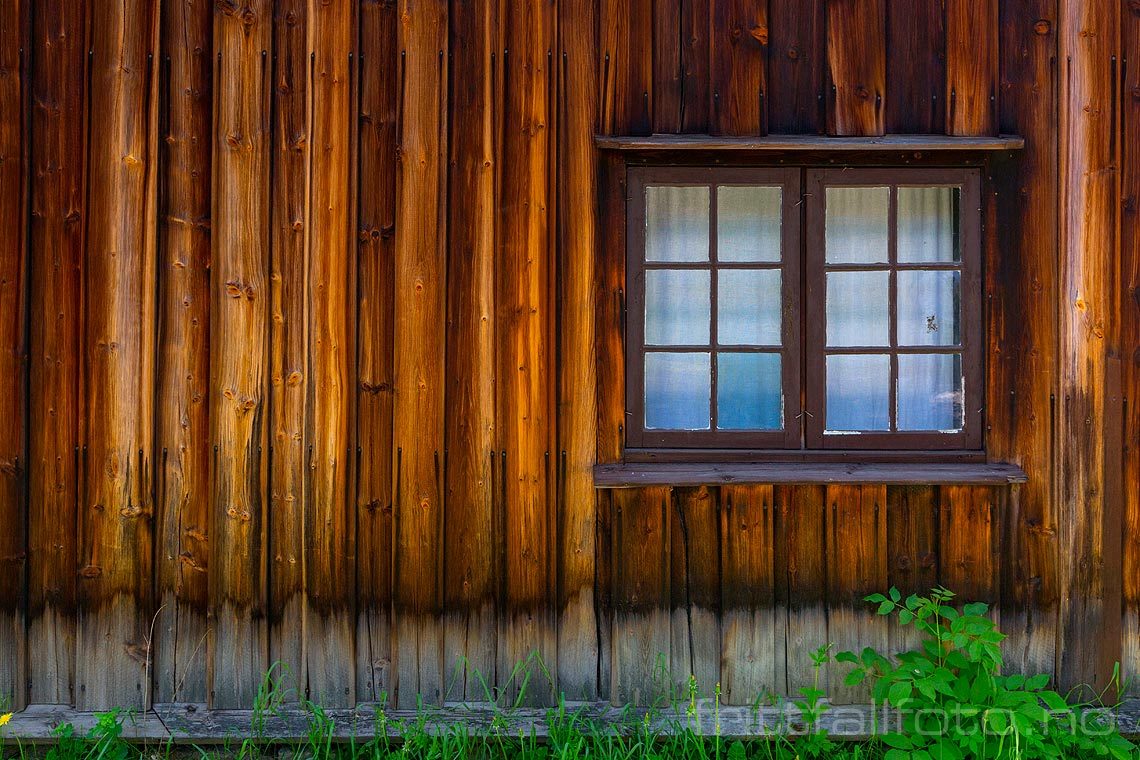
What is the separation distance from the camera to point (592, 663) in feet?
10.3

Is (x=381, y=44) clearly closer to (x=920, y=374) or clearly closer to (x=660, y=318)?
(x=660, y=318)

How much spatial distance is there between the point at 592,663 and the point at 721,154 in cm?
205

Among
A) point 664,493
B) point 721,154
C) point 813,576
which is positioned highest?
point 721,154

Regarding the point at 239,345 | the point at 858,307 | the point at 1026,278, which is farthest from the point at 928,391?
the point at 239,345

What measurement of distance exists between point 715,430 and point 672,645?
85cm

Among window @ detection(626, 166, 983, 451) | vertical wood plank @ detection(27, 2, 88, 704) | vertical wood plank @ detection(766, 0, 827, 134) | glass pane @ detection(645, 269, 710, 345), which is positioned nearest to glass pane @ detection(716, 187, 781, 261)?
window @ detection(626, 166, 983, 451)

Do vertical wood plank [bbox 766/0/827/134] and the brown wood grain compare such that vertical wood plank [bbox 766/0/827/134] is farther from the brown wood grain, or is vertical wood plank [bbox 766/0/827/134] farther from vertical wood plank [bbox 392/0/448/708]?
the brown wood grain

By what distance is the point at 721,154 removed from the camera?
10.4 ft

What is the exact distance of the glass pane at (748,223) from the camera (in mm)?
3258

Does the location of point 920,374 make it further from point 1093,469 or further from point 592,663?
point 592,663

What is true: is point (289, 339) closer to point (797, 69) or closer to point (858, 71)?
point (797, 69)

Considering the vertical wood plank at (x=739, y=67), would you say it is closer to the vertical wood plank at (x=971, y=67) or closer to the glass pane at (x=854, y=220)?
the glass pane at (x=854, y=220)

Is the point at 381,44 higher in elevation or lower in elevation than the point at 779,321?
higher

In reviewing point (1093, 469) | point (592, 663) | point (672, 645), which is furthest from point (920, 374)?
point (592, 663)
